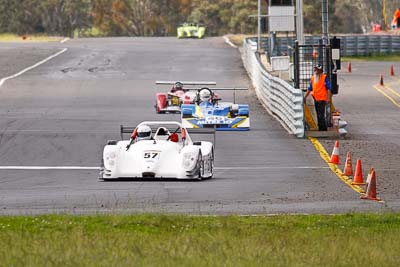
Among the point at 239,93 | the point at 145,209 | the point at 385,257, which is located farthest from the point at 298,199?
the point at 239,93

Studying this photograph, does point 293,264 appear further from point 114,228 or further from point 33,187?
point 33,187

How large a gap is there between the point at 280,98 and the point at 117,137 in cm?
670

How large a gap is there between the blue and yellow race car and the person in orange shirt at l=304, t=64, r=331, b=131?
1901 mm

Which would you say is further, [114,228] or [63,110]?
[63,110]

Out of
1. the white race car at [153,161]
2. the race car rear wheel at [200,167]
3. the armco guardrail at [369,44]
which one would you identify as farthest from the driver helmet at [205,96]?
the armco guardrail at [369,44]

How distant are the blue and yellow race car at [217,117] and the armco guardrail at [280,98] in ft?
4.19

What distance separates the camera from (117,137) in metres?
30.2

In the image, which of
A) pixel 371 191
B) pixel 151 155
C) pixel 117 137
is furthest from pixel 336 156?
pixel 117 137

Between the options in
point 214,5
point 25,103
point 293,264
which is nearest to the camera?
point 293,264

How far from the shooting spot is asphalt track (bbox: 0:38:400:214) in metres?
17.9

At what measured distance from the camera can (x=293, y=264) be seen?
10.6 metres

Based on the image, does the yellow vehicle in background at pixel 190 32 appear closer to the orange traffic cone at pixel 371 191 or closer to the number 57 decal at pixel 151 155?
the number 57 decal at pixel 151 155

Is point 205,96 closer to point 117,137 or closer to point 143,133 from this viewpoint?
point 117,137

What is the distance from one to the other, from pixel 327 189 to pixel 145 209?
4023mm
